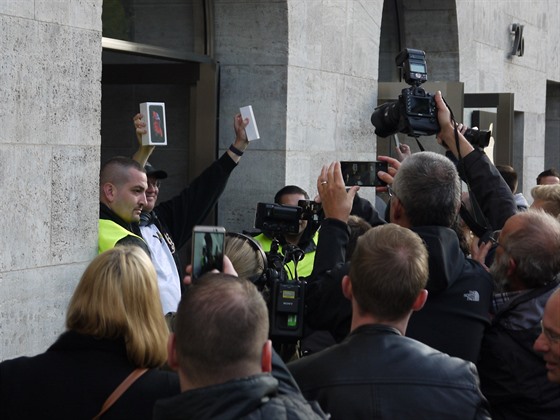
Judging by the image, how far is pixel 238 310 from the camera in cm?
259

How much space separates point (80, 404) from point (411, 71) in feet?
10.2

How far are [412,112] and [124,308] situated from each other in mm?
2424

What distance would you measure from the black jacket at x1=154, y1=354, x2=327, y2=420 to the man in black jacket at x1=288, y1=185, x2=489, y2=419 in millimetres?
504

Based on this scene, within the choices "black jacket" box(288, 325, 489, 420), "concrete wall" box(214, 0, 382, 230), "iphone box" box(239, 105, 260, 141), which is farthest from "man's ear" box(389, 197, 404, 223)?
"concrete wall" box(214, 0, 382, 230)

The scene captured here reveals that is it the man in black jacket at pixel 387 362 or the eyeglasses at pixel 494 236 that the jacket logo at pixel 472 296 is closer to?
the man in black jacket at pixel 387 362

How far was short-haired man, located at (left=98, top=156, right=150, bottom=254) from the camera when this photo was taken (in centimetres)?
577

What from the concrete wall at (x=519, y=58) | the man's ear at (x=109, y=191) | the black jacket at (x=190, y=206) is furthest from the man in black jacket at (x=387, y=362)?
the concrete wall at (x=519, y=58)

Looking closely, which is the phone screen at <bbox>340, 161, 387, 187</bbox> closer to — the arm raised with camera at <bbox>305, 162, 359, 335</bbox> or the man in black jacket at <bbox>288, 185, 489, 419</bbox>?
the arm raised with camera at <bbox>305, 162, 359, 335</bbox>

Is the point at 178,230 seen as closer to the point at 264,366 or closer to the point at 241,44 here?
the point at 241,44

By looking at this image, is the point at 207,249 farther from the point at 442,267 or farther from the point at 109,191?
the point at 109,191

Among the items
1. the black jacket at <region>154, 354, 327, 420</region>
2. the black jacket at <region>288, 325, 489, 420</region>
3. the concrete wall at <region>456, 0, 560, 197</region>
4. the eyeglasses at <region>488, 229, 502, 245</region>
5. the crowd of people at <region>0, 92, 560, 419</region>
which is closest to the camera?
the black jacket at <region>154, 354, 327, 420</region>

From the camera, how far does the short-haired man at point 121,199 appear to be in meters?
5.77

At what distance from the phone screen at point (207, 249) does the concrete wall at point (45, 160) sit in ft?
8.04

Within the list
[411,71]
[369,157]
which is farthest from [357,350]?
[369,157]
